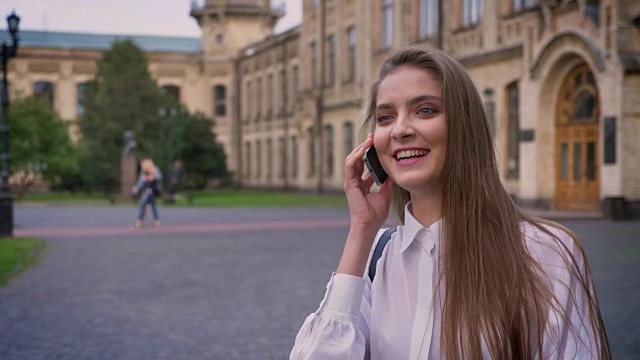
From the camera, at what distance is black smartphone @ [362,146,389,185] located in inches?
92.0

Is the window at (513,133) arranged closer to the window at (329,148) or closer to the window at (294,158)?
the window at (329,148)

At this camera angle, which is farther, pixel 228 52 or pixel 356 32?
pixel 228 52

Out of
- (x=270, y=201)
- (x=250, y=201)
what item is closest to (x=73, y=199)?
(x=250, y=201)

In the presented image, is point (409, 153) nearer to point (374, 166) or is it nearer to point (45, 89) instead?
point (374, 166)

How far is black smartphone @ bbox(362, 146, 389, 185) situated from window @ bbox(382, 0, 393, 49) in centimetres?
A: 3636

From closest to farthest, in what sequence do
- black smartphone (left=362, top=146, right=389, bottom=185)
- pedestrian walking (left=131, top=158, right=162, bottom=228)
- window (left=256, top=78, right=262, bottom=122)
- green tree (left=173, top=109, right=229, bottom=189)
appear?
Result: 1. black smartphone (left=362, top=146, right=389, bottom=185)
2. pedestrian walking (left=131, top=158, right=162, bottom=228)
3. green tree (left=173, top=109, right=229, bottom=189)
4. window (left=256, top=78, right=262, bottom=122)

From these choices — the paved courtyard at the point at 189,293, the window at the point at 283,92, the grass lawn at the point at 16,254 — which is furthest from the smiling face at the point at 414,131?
the window at the point at 283,92

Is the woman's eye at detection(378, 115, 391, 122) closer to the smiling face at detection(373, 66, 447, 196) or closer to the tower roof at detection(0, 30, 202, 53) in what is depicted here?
the smiling face at detection(373, 66, 447, 196)

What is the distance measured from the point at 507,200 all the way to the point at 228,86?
66843mm

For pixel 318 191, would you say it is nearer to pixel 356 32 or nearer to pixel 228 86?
pixel 356 32

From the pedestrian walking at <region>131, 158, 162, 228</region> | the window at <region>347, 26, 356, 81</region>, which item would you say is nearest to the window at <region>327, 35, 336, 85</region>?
the window at <region>347, 26, 356, 81</region>

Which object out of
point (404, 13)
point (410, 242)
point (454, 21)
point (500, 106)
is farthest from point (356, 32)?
point (410, 242)

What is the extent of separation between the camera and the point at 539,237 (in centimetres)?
210

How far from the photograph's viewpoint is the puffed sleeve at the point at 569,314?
201 cm
